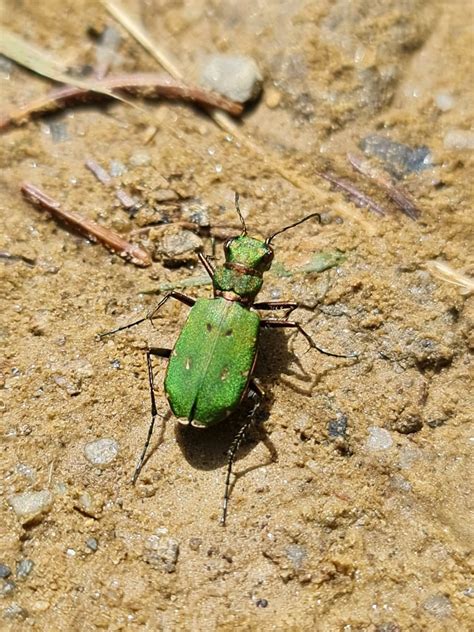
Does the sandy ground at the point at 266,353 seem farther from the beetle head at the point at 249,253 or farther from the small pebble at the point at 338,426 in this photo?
the beetle head at the point at 249,253

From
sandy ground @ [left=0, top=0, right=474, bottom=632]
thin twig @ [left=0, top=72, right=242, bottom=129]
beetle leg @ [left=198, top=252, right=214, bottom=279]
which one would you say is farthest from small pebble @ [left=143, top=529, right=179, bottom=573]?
thin twig @ [left=0, top=72, right=242, bottom=129]

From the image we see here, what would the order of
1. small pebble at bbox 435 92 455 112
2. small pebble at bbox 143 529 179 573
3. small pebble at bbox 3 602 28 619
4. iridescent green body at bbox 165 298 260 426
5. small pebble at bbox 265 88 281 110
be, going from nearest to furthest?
small pebble at bbox 3 602 28 619 → small pebble at bbox 143 529 179 573 → iridescent green body at bbox 165 298 260 426 → small pebble at bbox 435 92 455 112 → small pebble at bbox 265 88 281 110

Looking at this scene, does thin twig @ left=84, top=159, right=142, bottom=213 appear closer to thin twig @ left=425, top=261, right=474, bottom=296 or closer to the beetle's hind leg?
the beetle's hind leg

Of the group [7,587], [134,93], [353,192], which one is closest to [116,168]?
[134,93]

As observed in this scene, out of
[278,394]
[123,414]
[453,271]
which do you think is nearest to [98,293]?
[123,414]

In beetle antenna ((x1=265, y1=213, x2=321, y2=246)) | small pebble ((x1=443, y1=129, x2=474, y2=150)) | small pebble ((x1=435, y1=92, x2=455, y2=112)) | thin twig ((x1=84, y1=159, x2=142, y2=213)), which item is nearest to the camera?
beetle antenna ((x1=265, y1=213, x2=321, y2=246))

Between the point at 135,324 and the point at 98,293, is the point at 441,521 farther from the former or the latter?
the point at 98,293

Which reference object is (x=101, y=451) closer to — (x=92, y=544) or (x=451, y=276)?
(x=92, y=544)
